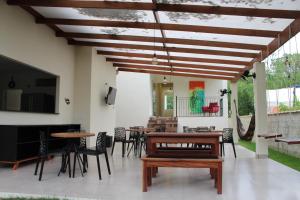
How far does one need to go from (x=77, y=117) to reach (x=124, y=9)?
4741mm

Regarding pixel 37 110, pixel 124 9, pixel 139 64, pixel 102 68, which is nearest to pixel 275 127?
pixel 139 64

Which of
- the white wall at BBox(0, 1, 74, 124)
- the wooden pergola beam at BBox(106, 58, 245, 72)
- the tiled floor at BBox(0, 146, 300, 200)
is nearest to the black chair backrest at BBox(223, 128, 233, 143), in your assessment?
the tiled floor at BBox(0, 146, 300, 200)

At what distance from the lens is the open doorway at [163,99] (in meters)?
18.2

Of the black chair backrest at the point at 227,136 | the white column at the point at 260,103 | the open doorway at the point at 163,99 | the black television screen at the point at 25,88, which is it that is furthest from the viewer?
the open doorway at the point at 163,99

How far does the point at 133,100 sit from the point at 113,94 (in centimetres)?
329

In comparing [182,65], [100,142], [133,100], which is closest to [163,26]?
[100,142]

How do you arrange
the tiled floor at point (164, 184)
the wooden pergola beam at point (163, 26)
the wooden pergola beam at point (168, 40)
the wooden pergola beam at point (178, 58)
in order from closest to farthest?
the tiled floor at point (164, 184) → the wooden pergola beam at point (163, 26) → the wooden pergola beam at point (168, 40) → the wooden pergola beam at point (178, 58)

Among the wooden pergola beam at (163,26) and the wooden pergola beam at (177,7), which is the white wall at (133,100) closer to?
the wooden pergola beam at (163,26)

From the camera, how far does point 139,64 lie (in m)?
11.9

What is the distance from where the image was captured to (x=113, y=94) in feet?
38.0

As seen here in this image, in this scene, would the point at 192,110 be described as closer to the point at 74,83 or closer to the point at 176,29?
the point at 74,83

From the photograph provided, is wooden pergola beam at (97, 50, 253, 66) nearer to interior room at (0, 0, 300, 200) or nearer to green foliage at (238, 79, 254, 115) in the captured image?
interior room at (0, 0, 300, 200)

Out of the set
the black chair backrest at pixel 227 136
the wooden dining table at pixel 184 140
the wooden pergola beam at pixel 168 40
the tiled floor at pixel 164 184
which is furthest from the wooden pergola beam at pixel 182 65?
the wooden dining table at pixel 184 140

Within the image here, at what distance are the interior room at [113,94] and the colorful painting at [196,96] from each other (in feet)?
15.2
